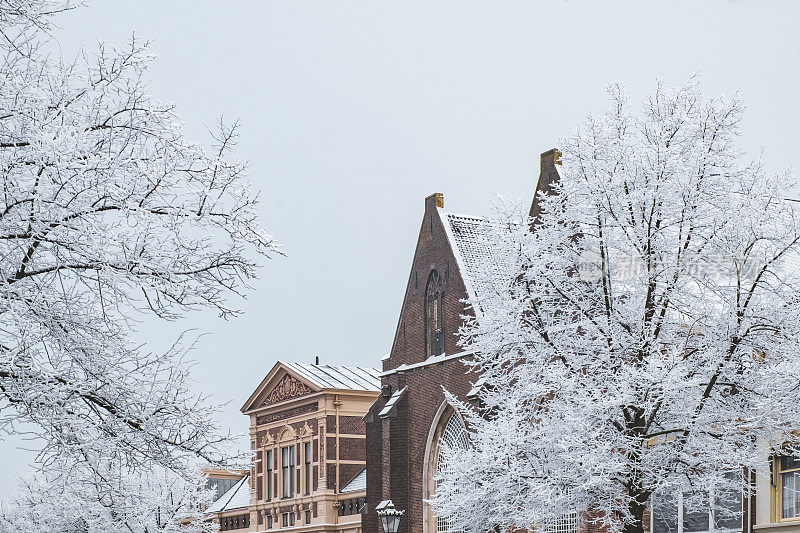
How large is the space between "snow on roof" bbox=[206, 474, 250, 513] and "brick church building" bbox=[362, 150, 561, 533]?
16.4 metres

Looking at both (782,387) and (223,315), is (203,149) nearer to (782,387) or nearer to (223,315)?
(223,315)

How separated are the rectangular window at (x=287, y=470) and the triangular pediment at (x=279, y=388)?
7.77 feet

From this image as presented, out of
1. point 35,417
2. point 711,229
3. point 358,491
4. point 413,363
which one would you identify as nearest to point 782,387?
point 711,229

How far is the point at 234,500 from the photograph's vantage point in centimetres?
5897

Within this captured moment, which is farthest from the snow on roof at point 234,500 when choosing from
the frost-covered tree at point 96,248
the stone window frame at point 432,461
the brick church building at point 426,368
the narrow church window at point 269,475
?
the frost-covered tree at point 96,248

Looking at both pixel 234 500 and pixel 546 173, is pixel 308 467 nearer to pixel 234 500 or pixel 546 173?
pixel 234 500

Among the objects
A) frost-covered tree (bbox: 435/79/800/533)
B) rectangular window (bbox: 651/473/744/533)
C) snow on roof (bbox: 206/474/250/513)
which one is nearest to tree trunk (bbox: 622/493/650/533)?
frost-covered tree (bbox: 435/79/800/533)

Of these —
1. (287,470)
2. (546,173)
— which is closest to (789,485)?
(546,173)

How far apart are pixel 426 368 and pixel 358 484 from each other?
34.1 feet

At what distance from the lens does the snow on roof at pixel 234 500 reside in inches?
2279

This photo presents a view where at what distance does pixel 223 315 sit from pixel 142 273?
929 millimetres

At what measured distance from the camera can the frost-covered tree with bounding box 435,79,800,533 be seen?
22.1m

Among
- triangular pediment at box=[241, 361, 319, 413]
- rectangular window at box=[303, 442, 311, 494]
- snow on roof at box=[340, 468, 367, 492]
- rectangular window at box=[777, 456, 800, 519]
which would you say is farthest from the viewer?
triangular pediment at box=[241, 361, 319, 413]

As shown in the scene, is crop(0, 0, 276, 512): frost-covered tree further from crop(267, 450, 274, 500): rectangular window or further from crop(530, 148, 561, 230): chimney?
crop(267, 450, 274, 500): rectangular window
